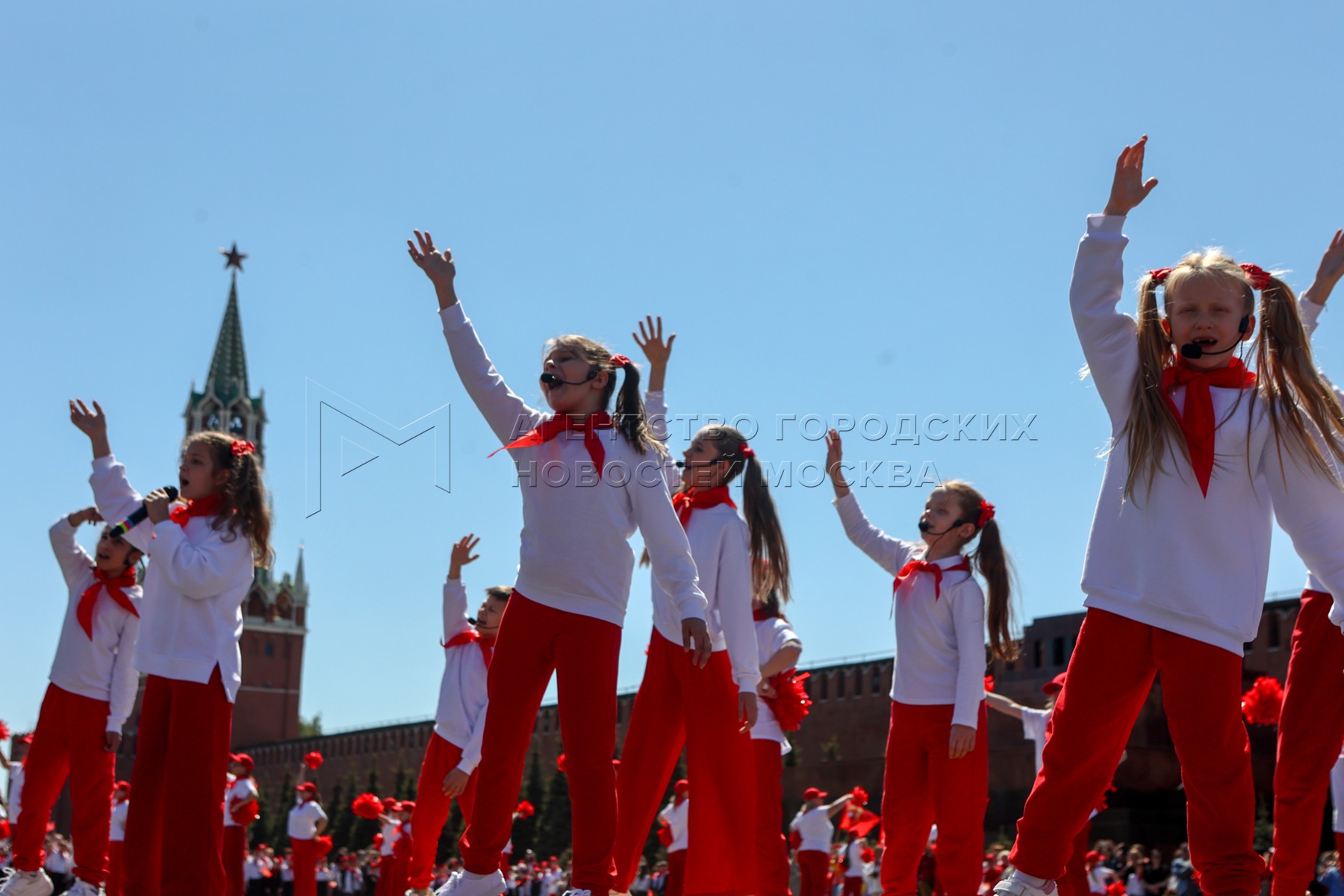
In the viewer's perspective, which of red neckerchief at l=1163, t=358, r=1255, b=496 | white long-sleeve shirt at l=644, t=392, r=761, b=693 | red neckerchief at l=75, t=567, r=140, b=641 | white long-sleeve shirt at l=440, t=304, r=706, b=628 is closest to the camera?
red neckerchief at l=1163, t=358, r=1255, b=496

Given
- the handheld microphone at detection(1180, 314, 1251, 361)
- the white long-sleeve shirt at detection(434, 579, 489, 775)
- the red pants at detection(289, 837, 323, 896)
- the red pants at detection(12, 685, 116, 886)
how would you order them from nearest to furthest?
the handheld microphone at detection(1180, 314, 1251, 361)
the red pants at detection(12, 685, 116, 886)
the white long-sleeve shirt at detection(434, 579, 489, 775)
the red pants at detection(289, 837, 323, 896)

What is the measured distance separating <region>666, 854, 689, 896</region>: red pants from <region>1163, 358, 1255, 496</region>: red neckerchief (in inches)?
270

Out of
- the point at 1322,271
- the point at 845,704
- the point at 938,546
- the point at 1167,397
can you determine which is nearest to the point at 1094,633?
the point at 1167,397

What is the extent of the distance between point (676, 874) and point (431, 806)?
14.8 feet

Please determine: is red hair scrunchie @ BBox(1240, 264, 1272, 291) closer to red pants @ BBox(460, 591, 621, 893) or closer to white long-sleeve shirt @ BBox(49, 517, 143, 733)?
red pants @ BBox(460, 591, 621, 893)

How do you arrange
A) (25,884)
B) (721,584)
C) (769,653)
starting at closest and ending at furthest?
(721,584)
(25,884)
(769,653)

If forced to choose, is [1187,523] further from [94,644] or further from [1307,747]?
[94,644]

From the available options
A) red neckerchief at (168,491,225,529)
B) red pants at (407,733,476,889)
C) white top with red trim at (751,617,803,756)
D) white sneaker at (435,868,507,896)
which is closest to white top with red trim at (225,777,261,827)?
red pants at (407,733,476,889)

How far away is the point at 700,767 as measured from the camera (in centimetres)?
560

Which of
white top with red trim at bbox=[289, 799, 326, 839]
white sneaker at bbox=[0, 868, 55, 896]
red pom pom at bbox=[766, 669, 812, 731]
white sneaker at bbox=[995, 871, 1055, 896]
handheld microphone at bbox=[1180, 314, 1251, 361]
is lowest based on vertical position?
white sneaker at bbox=[995, 871, 1055, 896]

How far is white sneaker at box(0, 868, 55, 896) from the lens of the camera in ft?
20.6

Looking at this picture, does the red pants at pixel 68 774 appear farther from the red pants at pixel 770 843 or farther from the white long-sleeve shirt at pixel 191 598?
the red pants at pixel 770 843

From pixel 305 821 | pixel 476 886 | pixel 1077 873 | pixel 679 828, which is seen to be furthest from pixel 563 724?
pixel 305 821

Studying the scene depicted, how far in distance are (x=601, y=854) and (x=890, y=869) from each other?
187 cm
